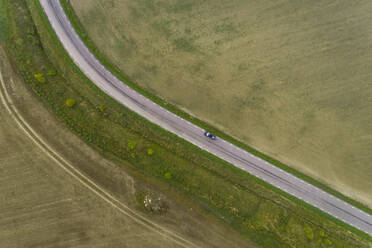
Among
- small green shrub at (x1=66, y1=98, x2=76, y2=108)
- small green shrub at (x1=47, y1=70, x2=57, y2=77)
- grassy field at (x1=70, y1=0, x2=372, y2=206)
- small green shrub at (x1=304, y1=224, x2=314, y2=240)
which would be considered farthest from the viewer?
small green shrub at (x1=47, y1=70, x2=57, y2=77)

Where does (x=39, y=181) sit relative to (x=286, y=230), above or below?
below

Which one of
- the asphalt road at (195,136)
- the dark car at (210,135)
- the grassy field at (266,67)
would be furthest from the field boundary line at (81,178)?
the grassy field at (266,67)

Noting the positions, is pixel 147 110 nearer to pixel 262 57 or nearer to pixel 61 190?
pixel 61 190

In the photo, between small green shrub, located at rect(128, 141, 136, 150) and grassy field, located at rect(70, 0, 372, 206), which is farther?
grassy field, located at rect(70, 0, 372, 206)

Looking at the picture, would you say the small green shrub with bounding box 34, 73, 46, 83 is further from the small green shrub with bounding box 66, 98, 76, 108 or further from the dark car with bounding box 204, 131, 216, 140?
the dark car with bounding box 204, 131, 216, 140

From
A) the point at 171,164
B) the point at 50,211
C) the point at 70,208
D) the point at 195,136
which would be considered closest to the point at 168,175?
the point at 171,164

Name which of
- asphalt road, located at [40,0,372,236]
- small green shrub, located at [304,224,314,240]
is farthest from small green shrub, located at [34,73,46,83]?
small green shrub, located at [304,224,314,240]

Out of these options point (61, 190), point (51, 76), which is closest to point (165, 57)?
point (51, 76)
